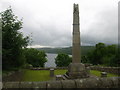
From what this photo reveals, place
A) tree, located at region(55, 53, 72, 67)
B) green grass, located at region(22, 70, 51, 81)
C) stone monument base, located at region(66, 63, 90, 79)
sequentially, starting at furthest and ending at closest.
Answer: tree, located at region(55, 53, 72, 67)
green grass, located at region(22, 70, 51, 81)
stone monument base, located at region(66, 63, 90, 79)

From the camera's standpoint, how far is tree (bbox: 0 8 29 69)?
1093 centimetres

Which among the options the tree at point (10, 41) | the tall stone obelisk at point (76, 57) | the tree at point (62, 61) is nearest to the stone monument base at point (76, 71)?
the tall stone obelisk at point (76, 57)

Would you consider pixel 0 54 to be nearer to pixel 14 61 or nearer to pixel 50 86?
pixel 14 61

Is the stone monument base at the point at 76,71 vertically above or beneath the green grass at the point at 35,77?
above

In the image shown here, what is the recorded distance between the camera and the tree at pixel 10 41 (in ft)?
35.9

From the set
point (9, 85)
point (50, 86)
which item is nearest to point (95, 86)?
point (50, 86)

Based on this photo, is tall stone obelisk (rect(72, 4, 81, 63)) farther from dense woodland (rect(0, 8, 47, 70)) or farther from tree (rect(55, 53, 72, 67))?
tree (rect(55, 53, 72, 67))

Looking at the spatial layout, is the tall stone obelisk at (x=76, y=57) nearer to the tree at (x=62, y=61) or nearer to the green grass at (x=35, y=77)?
the green grass at (x=35, y=77)

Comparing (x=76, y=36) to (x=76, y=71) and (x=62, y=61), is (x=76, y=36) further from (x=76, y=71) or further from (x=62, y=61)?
(x=62, y=61)

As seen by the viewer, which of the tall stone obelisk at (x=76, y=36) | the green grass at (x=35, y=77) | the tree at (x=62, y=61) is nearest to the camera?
the tall stone obelisk at (x=76, y=36)

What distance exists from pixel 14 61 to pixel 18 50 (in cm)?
121

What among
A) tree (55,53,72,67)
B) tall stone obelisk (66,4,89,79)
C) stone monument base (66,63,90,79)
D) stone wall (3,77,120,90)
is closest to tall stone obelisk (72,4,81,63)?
tall stone obelisk (66,4,89,79)

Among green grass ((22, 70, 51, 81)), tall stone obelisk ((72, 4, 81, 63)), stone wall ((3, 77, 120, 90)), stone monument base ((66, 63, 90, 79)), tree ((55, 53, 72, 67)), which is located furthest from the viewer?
tree ((55, 53, 72, 67))

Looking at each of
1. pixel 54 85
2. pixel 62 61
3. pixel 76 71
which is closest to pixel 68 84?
pixel 54 85
